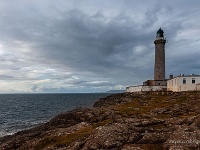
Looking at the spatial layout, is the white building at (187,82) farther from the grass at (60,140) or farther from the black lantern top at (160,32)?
the grass at (60,140)

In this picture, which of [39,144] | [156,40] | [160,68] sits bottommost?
[39,144]

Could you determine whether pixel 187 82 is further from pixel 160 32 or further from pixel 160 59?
pixel 160 32

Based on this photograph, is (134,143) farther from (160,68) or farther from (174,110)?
(160,68)

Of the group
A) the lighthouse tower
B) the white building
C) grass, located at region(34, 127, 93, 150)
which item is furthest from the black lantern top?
grass, located at region(34, 127, 93, 150)

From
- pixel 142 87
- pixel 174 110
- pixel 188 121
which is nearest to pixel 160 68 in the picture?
pixel 142 87

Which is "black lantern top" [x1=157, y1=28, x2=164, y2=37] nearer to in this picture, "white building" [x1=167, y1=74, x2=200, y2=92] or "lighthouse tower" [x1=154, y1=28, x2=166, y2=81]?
"lighthouse tower" [x1=154, y1=28, x2=166, y2=81]

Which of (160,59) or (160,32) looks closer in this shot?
(160,59)

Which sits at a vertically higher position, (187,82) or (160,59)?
(160,59)

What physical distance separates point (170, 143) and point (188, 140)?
1.37 m

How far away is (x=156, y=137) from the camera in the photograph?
18609 mm

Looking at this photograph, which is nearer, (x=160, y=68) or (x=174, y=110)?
(x=174, y=110)

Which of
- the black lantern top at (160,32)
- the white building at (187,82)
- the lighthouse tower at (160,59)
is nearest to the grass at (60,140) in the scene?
the white building at (187,82)

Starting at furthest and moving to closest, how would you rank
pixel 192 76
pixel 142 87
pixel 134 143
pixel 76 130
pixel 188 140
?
pixel 142 87
pixel 192 76
pixel 76 130
pixel 134 143
pixel 188 140

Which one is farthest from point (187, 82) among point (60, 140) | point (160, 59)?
point (60, 140)
